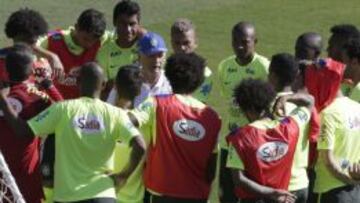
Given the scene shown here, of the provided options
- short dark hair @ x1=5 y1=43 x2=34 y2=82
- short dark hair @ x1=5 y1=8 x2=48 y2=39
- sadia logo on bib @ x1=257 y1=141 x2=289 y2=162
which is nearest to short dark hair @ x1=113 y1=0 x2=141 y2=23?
short dark hair @ x1=5 y1=8 x2=48 y2=39

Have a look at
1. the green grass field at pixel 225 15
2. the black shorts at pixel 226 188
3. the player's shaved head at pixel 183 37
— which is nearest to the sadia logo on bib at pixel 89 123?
the black shorts at pixel 226 188

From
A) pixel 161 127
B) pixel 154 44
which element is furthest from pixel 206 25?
pixel 161 127

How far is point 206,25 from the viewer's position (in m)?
21.8

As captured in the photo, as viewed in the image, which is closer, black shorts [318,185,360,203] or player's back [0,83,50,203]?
player's back [0,83,50,203]

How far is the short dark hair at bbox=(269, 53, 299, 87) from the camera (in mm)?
9023

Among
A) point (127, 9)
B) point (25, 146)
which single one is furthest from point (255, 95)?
point (127, 9)

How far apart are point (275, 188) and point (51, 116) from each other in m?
1.90

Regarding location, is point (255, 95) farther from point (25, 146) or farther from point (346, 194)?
point (25, 146)

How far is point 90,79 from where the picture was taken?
8.48 metres

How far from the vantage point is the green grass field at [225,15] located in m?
20.9

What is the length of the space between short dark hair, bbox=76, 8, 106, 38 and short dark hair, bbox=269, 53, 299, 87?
8.07 ft

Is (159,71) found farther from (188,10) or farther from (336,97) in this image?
(188,10)

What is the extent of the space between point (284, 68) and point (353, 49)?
3.48 feet

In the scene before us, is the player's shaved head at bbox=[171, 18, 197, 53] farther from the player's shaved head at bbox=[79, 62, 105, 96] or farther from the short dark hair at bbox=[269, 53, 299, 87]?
the player's shaved head at bbox=[79, 62, 105, 96]
